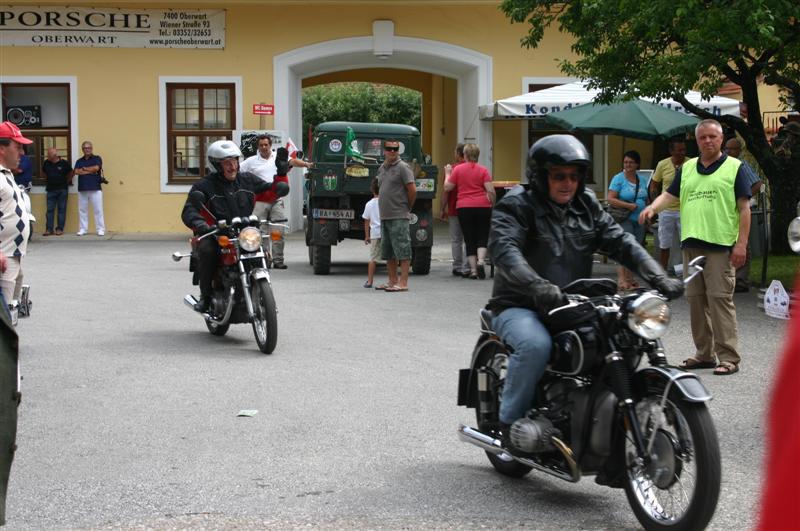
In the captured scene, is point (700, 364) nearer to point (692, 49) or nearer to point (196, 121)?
point (692, 49)

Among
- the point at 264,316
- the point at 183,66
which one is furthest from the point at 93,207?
the point at 264,316

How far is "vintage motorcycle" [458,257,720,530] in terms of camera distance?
4.62 metres

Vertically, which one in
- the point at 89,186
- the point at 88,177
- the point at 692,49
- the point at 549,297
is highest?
the point at 692,49

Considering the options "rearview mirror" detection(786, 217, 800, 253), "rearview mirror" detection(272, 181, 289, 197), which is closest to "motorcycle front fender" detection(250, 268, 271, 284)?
"rearview mirror" detection(272, 181, 289, 197)

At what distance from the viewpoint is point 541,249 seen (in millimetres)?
5535

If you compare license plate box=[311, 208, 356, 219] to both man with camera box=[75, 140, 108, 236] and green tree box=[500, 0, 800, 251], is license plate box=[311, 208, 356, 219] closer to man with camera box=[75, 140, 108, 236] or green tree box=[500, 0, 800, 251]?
green tree box=[500, 0, 800, 251]

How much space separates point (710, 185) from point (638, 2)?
5.53 meters

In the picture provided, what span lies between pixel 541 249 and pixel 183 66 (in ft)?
68.9

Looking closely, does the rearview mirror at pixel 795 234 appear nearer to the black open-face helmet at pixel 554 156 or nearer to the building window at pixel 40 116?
the black open-face helmet at pixel 554 156

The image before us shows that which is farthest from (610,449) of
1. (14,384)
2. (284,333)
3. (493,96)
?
(493,96)

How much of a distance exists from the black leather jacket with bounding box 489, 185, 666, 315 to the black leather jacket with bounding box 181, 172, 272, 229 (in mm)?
5284

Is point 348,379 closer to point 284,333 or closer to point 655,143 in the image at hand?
point 284,333

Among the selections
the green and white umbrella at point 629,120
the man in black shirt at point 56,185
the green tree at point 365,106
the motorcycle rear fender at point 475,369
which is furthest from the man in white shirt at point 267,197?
the green tree at point 365,106

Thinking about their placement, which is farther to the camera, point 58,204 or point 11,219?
point 58,204
